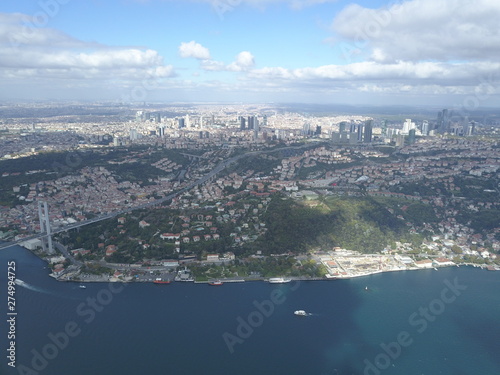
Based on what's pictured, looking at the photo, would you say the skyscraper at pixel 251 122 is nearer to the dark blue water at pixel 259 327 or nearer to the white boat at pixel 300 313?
the dark blue water at pixel 259 327

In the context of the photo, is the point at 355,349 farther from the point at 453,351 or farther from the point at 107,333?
the point at 107,333

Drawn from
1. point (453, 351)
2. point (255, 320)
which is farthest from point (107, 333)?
point (453, 351)

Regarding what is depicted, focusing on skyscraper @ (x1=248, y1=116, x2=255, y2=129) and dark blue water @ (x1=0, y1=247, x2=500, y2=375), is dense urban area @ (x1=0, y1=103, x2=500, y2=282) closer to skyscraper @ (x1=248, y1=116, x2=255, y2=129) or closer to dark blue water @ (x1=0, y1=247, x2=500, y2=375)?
dark blue water @ (x1=0, y1=247, x2=500, y2=375)

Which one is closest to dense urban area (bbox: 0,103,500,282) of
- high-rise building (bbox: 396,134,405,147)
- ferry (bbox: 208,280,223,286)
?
ferry (bbox: 208,280,223,286)

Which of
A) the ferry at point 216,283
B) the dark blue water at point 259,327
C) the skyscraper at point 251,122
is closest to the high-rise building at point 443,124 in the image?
the skyscraper at point 251,122

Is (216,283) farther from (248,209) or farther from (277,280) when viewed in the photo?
(248,209)

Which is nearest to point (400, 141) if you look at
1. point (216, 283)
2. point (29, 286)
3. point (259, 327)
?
point (216, 283)

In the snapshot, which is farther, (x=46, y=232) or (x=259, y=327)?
(x=46, y=232)
